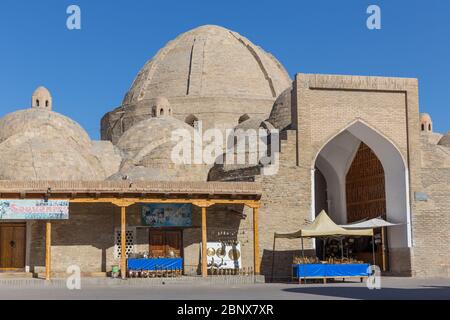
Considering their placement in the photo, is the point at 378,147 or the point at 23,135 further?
the point at 23,135

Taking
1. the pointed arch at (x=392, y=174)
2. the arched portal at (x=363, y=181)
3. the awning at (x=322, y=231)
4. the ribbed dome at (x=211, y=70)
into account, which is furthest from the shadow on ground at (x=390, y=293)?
the ribbed dome at (x=211, y=70)

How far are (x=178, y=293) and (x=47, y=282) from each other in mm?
5081

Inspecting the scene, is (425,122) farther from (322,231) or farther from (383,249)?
(322,231)

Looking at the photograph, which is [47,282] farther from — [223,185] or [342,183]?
[342,183]

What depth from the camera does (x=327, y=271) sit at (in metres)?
20.1

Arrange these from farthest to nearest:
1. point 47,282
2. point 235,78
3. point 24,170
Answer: point 235,78 < point 24,170 < point 47,282

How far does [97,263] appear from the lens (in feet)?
69.2

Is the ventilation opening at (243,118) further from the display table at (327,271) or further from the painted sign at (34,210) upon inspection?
the painted sign at (34,210)

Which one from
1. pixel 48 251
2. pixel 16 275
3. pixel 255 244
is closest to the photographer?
pixel 48 251

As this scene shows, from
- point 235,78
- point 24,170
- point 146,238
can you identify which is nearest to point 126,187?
point 146,238

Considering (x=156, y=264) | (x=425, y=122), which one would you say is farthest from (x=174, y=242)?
(x=425, y=122)

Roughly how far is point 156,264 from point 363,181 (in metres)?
8.62

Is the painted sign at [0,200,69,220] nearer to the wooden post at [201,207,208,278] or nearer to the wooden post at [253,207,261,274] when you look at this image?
the wooden post at [201,207,208,278]

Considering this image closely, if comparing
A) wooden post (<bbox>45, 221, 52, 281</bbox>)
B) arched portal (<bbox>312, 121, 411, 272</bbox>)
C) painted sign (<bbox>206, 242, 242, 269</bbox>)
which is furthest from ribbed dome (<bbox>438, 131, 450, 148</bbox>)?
wooden post (<bbox>45, 221, 52, 281</bbox>)
